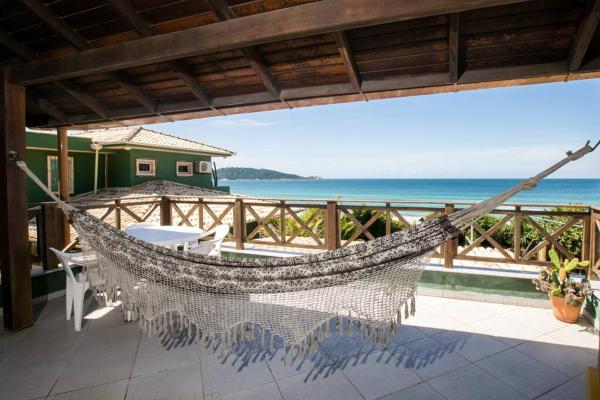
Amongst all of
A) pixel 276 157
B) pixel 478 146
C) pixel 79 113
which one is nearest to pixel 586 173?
pixel 478 146

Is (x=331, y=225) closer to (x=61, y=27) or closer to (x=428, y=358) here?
(x=428, y=358)

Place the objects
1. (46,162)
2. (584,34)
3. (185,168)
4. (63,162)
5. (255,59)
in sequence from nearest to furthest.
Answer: (584,34) → (255,59) → (63,162) → (46,162) → (185,168)

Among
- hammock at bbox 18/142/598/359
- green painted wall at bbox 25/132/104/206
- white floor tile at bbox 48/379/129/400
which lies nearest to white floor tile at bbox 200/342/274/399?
hammock at bbox 18/142/598/359

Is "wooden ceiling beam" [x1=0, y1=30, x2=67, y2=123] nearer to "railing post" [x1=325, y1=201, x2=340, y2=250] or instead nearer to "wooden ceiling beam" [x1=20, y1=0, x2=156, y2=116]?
"wooden ceiling beam" [x1=20, y1=0, x2=156, y2=116]

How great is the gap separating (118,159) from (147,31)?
7400mm

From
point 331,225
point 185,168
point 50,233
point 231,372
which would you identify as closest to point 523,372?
point 231,372

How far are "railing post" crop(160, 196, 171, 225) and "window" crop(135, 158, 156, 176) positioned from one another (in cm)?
451

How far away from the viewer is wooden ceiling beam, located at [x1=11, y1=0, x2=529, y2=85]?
1.38 meters

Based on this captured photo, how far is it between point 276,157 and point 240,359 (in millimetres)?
39065

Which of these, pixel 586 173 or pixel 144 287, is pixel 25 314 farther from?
pixel 586 173

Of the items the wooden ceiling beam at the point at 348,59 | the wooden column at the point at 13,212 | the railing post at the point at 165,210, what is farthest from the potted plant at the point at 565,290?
the railing post at the point at 165,210

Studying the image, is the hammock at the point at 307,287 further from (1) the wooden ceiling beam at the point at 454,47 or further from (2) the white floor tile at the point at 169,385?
(1) the wooden ceiling beam at the point at 454,47

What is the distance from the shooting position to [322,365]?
6.56 feet

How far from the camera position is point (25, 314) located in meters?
2.45
